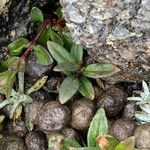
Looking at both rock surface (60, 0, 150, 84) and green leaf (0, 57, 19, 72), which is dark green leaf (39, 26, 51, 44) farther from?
rock surface (60, 0, 150, 84)

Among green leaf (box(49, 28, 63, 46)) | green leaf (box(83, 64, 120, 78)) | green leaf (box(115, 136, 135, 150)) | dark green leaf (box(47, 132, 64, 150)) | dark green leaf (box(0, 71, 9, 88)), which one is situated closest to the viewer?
green leaf (box(115, 136, 135, 150))

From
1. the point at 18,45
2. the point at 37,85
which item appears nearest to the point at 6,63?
the point at 18,45

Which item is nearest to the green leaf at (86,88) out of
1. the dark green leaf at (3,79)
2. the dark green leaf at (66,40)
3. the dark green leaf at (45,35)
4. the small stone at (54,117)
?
the small stone at (54,117)

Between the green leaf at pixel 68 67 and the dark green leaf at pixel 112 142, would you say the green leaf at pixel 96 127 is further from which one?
the green leaf at pixel 68 67

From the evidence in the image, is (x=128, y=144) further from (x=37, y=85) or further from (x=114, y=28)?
(x=37, y=85)

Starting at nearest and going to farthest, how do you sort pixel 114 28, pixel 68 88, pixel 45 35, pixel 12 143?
1. pixel 114 28
2. pixel 68 88
3. pixel 12 143
4. pixel 45 35

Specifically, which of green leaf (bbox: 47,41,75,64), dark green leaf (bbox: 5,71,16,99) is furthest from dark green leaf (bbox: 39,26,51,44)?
dark green leaf (bbox: 5,71,16,99)

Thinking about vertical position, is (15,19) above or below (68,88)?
above

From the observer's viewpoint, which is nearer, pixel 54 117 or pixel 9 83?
pixel 54 117
